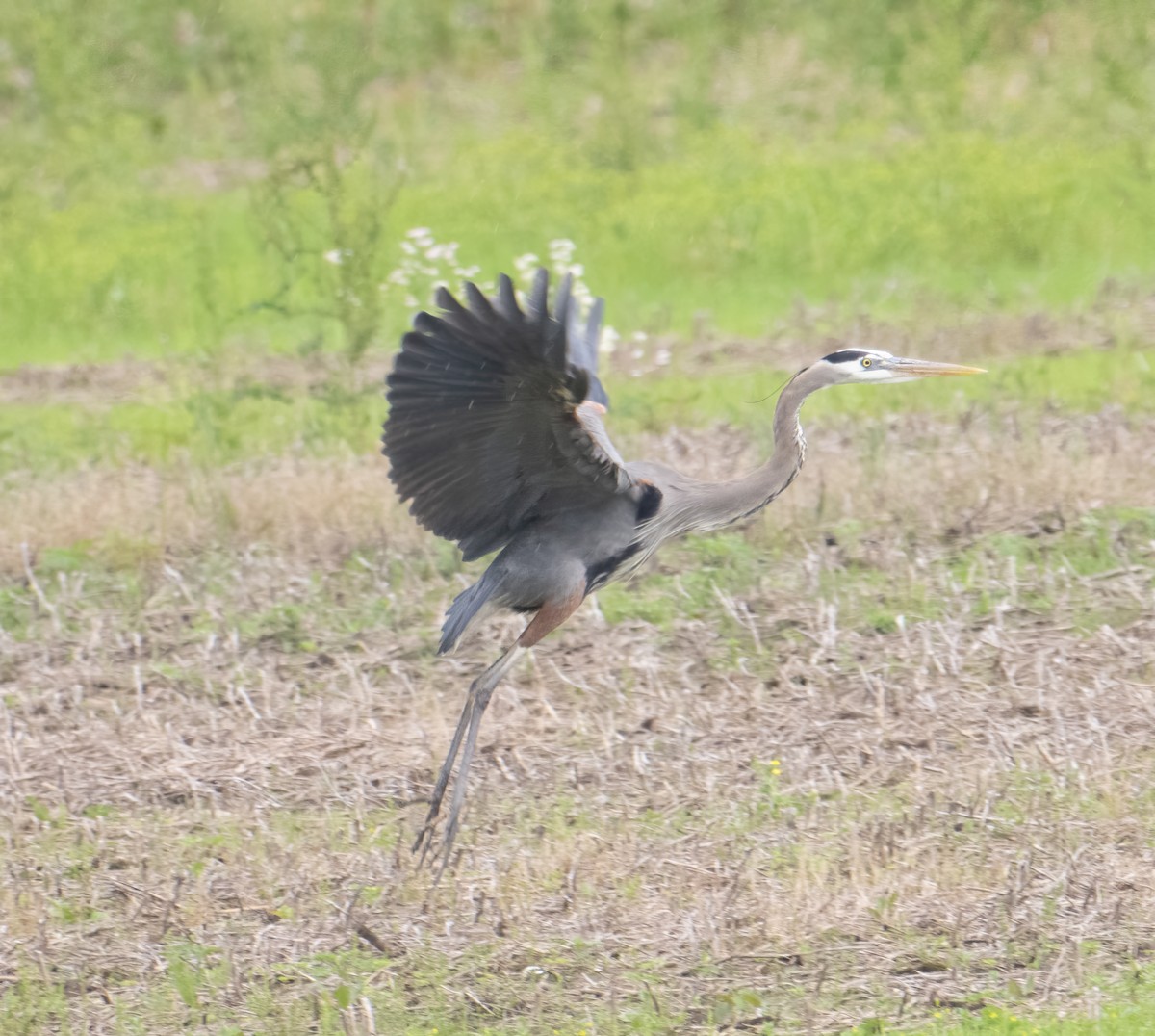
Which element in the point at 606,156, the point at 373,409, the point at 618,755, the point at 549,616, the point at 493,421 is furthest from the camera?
the point at 606,156

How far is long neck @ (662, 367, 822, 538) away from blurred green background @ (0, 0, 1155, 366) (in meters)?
6.28

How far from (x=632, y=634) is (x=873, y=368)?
1979 mm

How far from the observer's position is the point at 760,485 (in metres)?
6.79

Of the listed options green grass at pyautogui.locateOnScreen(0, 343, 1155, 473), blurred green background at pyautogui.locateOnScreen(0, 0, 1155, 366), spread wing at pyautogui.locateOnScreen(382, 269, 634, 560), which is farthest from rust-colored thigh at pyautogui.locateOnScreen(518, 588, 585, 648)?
blurred green background at pyautogui.locateOnScreen(0, 0, 1155, 366)

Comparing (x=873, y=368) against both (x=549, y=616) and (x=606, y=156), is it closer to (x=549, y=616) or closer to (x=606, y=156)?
(x=549, y=616)

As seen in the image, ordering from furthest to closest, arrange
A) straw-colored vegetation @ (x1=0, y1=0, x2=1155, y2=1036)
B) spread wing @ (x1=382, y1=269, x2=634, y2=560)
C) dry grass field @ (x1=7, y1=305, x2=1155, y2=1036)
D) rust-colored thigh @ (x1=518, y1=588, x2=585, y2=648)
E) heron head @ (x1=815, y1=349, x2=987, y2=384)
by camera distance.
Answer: heron head @ (x1=815, y1=349, x2=987, y2=384)
rust-colored thigh @ (x1=518, y1=588, x2=585, y2=648)
spread wing @ (x1=382, y1=269, x2=634, y2=560)
straw-colored vegetation @ (x1=0, y1=0, x2=1155, y2=1036)
dry grass field @ (x1=7, y1=305, x2=1155, y2=1036)

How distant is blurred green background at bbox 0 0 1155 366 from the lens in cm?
1650

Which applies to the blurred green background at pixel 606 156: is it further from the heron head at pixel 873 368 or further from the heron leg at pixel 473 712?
the heron leg at pixel 473 712

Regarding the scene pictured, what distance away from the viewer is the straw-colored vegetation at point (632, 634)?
540cm

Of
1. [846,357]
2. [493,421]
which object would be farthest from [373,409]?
[493,421]

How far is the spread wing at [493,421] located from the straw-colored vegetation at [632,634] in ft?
3.57

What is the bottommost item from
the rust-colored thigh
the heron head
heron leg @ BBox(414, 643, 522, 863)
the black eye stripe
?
heron leg @ BBox(414, 643, 522, 863)

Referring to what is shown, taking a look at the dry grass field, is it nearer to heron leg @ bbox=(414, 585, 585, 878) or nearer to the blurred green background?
heron leg @ bbox=(414, 585, 585, 878)

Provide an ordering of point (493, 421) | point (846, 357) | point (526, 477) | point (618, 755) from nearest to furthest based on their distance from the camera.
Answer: point (493, 421) < point (526, 477) < point (846, 357) < point (618, 755)
